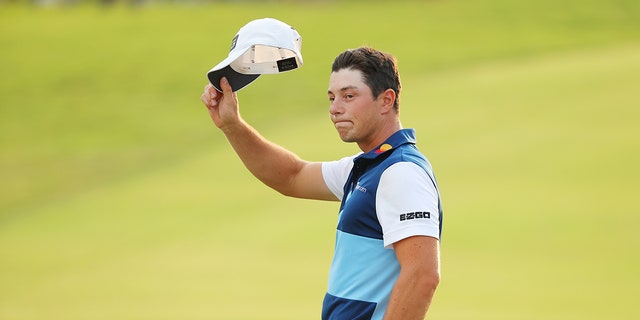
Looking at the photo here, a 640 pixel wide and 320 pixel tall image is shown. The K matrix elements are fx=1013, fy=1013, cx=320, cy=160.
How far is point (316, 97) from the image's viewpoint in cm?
2583

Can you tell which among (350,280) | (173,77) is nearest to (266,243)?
(350,280)

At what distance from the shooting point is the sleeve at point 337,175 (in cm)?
377

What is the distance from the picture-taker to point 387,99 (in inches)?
132

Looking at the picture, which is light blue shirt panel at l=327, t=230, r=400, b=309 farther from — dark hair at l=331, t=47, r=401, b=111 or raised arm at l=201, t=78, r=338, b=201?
raised arm at l=201, t=78, r=338, b=201

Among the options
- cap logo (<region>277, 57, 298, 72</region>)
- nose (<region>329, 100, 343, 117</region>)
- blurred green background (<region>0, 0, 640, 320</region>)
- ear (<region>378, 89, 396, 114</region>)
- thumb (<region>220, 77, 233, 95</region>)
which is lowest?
nose (<region>329, 100, 343, 117</region>)

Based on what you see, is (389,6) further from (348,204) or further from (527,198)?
(348,204)

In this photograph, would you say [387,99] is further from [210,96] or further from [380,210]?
[210,96]

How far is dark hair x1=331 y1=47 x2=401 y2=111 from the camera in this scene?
3330 millimetres

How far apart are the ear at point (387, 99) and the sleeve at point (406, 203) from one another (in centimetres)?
26

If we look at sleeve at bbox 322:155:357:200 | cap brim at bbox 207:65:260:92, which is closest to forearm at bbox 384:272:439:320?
sleeve at bbox 322:155:357:200

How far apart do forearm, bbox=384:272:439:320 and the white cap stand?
3.16 feet

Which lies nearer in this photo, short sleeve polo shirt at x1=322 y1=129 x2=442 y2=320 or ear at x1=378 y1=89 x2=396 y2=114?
short sleeve polo shirt at x1=322 y1=129 x2=442 y2=320

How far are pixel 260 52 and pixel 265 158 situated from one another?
0.51 m

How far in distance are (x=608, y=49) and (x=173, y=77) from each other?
38.5ft
